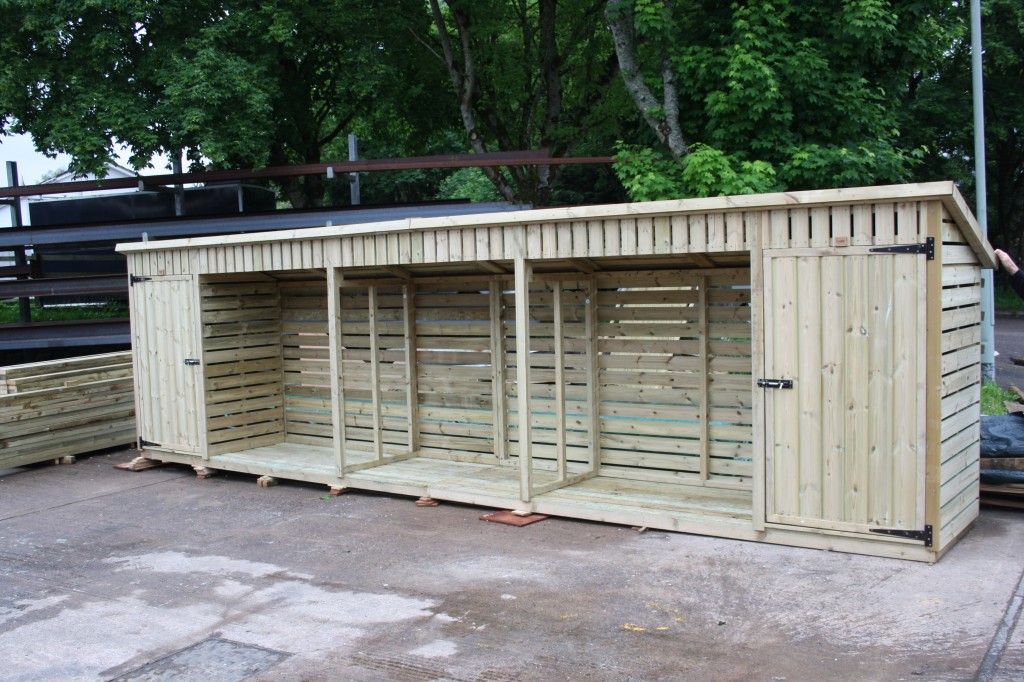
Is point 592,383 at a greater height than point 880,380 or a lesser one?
lesser

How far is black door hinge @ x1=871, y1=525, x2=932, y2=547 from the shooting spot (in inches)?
246

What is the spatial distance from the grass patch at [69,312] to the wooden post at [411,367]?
36.0 feet

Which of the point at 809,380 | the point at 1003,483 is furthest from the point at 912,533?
the point at 1003,483

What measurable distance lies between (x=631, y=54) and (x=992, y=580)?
11.9 meters

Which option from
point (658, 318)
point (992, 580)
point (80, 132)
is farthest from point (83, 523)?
point (80, 132)

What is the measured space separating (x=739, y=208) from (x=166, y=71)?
554 inches

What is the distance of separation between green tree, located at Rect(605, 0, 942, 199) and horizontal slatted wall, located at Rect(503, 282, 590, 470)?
5.66 m

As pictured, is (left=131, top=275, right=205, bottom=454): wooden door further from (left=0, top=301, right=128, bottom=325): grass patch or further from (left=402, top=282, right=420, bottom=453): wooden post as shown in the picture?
(left=0, top=301, right=128, bottom=325): grass patch

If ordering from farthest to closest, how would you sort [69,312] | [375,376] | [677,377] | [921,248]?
1. [69,312]
2. [375,376]
3. [677,377]
4. [921,248]

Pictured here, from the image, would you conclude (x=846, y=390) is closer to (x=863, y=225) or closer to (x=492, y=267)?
(x=863, y=225)

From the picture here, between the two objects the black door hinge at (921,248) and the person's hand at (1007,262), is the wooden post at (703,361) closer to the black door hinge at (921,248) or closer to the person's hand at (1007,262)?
the black door hinge at (921,248)

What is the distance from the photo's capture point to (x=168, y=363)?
10727mm

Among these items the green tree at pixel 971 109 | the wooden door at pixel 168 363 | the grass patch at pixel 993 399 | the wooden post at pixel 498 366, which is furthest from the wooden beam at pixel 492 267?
the green tree at pixel 971 109

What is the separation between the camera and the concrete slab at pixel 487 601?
195 inches
